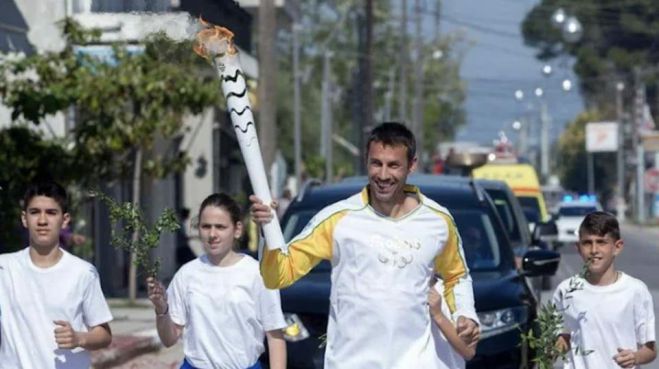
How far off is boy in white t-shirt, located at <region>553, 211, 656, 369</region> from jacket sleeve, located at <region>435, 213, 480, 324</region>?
147 centimetres

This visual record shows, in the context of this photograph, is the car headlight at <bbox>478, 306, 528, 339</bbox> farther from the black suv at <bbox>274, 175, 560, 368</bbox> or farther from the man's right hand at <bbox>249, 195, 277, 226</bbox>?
the man's right hand at <bbox>249, 195, 277, 226</bbox>

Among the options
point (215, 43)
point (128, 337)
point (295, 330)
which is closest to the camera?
point (215, 43)

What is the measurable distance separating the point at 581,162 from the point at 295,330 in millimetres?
101274

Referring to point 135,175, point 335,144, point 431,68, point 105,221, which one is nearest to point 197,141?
point 105,221

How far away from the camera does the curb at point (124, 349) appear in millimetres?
16619

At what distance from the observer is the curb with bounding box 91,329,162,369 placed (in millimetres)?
16619

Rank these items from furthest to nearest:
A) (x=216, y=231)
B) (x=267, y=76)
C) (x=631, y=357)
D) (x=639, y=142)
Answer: (x=639, y=142), (x=267, y=76), (x=631, y=357), (x=216, y=231)

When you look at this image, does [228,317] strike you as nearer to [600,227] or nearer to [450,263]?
[450,263]

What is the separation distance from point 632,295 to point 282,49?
8058 cm

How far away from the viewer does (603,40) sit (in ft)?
287

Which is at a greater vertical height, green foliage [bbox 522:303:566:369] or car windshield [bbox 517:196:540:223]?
green foliage [bbox 522:303:566:369]

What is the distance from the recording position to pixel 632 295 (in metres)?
8.54

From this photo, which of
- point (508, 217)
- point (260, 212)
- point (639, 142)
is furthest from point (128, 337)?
point (639, 142)

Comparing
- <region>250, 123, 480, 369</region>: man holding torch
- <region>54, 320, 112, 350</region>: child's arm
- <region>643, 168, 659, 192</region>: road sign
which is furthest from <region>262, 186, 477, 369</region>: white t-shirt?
<region>643, 168, 659, 192</region>: road sign
